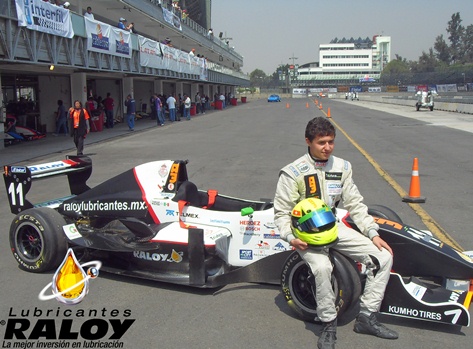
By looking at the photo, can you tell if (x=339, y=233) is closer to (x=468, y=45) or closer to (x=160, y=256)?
(x=160, y=256)

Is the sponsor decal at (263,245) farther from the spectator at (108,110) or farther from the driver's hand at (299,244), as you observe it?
the spectator at (108,110)

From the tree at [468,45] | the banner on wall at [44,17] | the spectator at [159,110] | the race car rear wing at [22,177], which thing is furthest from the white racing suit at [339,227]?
the tree at [468,45]

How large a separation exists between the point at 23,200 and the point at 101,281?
1.63 m

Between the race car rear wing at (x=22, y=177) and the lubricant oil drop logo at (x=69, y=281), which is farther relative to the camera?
the race car rear wing at (x=22, y=177)

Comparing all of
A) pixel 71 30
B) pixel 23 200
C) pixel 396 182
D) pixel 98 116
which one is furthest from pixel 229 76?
pixel 23 200

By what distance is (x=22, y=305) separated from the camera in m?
4.48

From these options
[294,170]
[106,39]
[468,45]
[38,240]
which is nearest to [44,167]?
[38,240]

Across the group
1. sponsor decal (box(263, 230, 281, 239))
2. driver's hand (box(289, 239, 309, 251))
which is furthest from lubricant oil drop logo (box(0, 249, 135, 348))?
driver's hand (box(289, 239, 309, 251))

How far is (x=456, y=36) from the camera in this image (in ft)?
489

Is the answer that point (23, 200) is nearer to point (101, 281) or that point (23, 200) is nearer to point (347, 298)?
point (101, 281)

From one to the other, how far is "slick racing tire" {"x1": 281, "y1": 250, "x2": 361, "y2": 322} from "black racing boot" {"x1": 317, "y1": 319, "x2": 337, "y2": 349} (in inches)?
8.2

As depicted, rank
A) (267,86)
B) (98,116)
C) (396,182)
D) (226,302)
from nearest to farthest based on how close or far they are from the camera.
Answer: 1. (226,302)
2. (396,182)
3. (98,116)
4. (267,86)

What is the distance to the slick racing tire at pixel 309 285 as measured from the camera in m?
3.76

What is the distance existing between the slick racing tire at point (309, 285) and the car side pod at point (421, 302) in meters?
0.29
